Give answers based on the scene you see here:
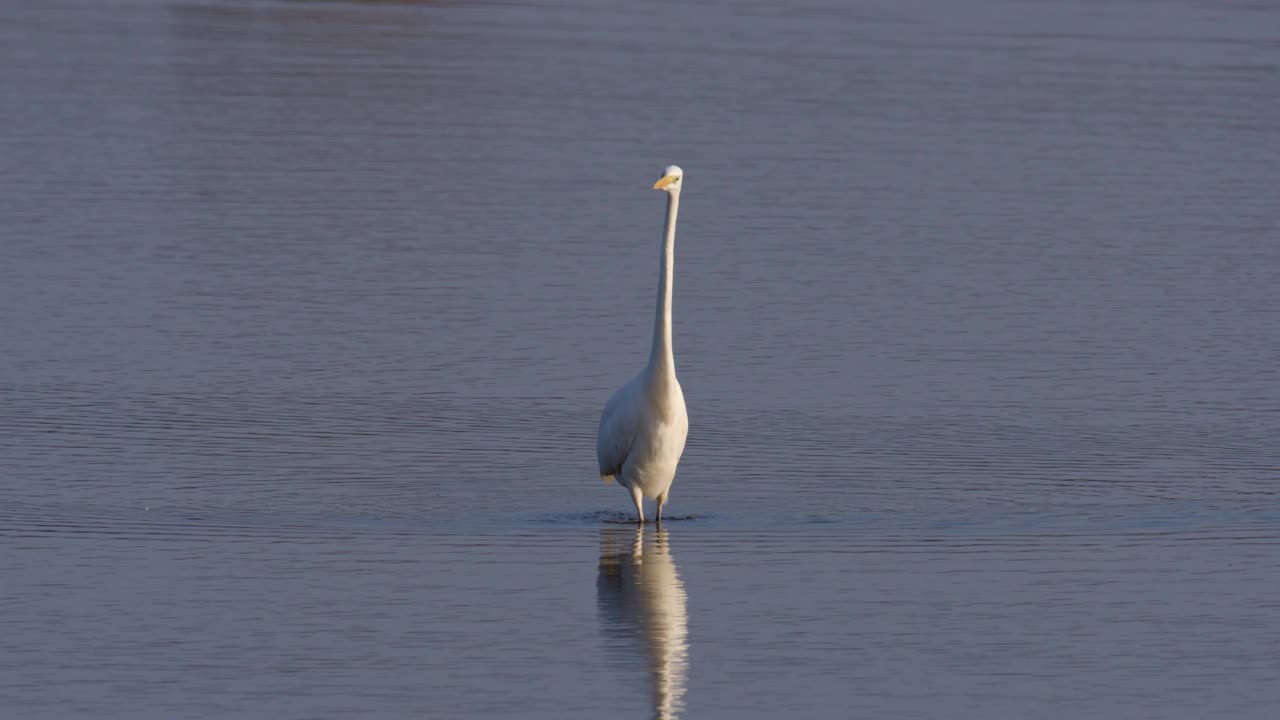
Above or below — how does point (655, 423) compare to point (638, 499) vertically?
above

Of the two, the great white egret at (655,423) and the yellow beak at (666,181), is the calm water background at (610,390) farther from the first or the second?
the yellow beak at (666,181)

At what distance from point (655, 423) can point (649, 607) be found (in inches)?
73.8

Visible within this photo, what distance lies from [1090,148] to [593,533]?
18167mm

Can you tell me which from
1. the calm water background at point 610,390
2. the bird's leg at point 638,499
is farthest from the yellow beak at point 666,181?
the calm water background at point 610,390

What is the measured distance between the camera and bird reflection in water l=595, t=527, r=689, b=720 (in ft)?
33.9

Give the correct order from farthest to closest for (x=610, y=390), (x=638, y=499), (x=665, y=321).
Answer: (x=610, y=390)
(x=638, y=499)
(x=665, y=321)

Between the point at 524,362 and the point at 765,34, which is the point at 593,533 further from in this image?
the point at 765,34

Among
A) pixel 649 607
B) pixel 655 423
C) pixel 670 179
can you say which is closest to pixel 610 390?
pixel 655 423

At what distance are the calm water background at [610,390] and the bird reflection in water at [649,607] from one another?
0.04 metres

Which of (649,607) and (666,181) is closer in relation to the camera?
(649,607)

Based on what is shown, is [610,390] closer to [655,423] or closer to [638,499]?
[638,499]

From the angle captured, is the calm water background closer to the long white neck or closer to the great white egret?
the great white egret

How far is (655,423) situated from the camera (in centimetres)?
1316

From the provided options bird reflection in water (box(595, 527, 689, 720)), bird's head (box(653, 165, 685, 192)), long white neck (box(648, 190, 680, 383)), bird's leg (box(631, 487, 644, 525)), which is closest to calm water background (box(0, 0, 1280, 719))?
bird reflection in water (box(595, 527, 689, 720))
